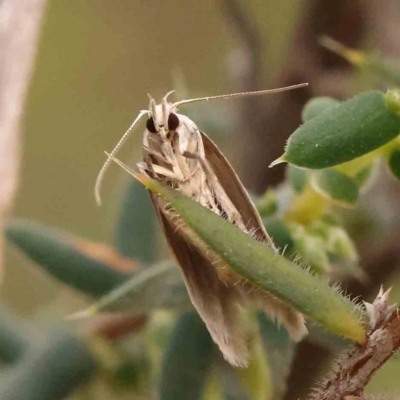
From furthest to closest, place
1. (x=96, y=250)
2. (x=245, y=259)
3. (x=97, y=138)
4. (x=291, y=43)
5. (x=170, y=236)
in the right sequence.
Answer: (x=97, y=138), (x=291, y=43), (x=96, y=250), (x=170, y=236), (x=245, y=259)

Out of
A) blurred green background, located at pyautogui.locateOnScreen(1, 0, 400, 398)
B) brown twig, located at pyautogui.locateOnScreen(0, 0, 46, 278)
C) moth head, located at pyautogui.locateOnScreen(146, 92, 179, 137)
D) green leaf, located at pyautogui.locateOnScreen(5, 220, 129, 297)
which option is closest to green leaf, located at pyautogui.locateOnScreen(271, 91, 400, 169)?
moth head, located at pyautogui.locateOnScreen(146, 92, 179, 137)

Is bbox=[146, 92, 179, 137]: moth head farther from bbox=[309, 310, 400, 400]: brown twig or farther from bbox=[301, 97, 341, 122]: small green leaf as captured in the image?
bbox=[309, 310, 400, 400]: brown twig

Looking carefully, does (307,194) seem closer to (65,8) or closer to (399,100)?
(399,100)

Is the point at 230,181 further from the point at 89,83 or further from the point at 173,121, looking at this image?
the point at 89,83

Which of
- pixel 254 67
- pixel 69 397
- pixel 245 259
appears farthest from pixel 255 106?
pixel 245 259

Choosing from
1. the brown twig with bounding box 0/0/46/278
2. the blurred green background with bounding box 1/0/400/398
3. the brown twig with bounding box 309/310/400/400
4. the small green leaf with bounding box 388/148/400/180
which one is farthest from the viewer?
the blurred green background with bounding box 1/0/400/398

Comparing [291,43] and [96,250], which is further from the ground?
[291,43]
